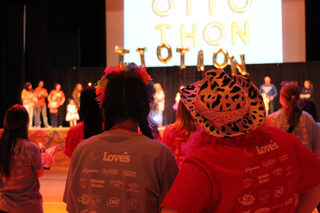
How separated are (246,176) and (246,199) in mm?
70

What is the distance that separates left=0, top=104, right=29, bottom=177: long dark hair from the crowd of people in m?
0.99

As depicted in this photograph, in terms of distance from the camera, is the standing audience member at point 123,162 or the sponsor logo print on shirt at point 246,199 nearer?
the sponsor logo print on shirt at point 246,199

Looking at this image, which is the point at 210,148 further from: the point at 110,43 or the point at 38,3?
the point at 38,3

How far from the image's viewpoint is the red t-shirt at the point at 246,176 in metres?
1.05

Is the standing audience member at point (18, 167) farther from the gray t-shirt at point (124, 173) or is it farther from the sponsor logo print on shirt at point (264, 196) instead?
the sponsor logo print on shirt at point (264, 196)

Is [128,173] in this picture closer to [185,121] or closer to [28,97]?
[185,121]

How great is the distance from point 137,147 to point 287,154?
52 centimetres

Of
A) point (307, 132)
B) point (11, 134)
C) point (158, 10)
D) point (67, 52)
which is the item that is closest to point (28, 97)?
point (67, 52)

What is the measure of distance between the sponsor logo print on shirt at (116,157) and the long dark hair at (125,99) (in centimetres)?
13

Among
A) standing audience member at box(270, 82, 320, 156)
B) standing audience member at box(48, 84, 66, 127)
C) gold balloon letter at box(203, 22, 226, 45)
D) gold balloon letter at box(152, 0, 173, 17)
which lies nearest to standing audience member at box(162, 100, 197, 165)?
standing audience member at box(270, 82, 320, 156)

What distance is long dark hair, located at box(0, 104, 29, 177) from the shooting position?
233cm

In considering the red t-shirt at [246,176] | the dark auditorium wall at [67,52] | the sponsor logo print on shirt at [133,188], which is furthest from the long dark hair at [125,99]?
the dark auditorium wall at [67,52]

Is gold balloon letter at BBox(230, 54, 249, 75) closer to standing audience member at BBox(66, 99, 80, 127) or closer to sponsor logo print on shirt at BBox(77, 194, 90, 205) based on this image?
standing audience member at BBox(66, 99, 80, 127)

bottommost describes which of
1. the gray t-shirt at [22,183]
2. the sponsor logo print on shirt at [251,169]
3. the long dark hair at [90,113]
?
the gray t-shirt at [22,183]
